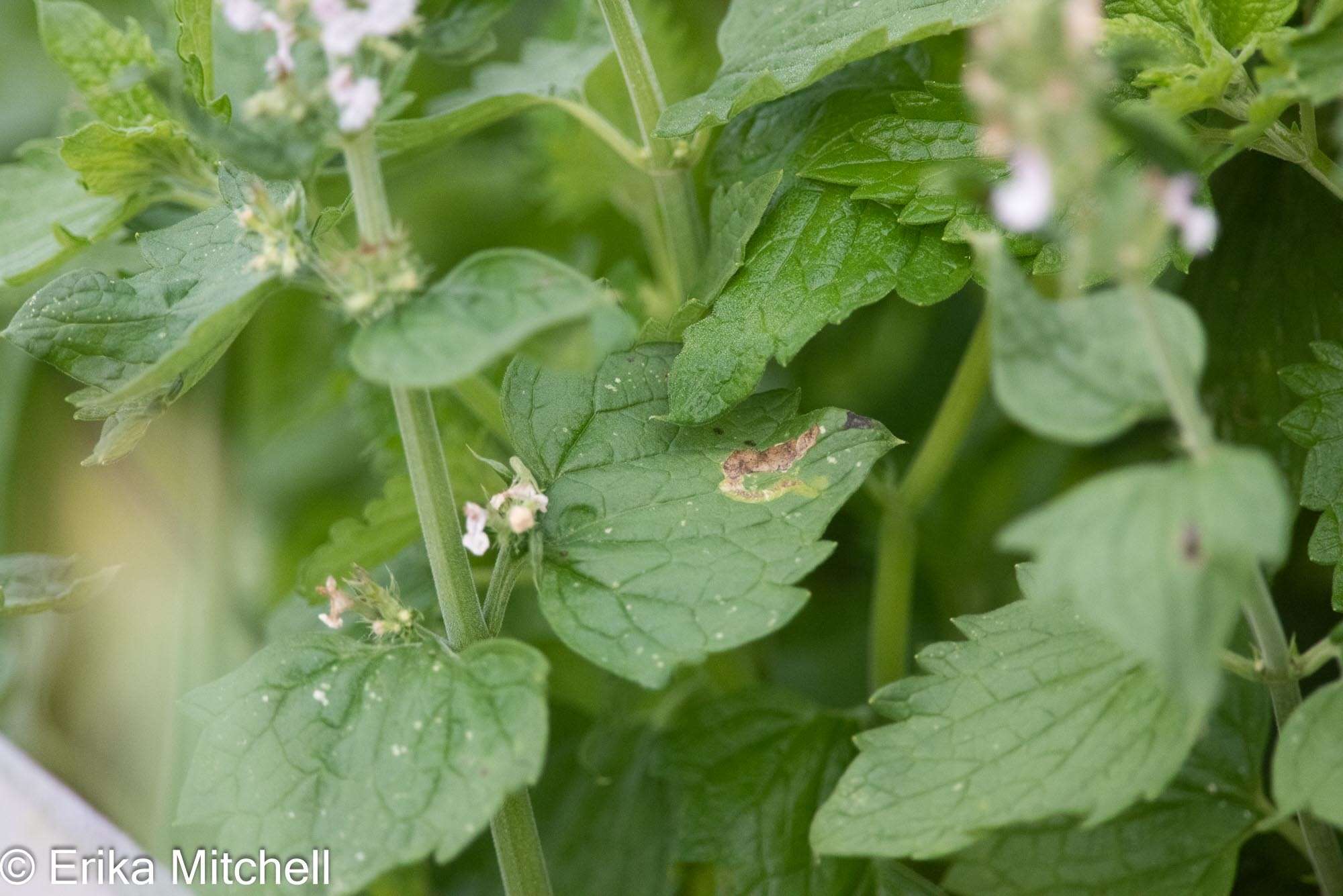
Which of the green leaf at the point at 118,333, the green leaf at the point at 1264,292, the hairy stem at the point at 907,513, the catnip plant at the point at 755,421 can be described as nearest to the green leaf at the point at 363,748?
the catnip plant at the point at 755,421

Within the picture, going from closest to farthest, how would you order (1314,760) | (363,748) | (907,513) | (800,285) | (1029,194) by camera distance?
1. (1029,194)
2. (1314,760)
3. (363,748)
4. (800,285)
5. (907,513)

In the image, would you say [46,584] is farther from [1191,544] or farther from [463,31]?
[1191,544]

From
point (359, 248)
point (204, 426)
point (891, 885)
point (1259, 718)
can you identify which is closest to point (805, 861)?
point (891, 885)

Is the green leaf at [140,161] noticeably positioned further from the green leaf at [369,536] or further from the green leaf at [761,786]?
the green leaf at [761,786]

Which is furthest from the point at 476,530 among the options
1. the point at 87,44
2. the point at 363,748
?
the point at 87,44

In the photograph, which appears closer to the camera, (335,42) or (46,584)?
(335,42)

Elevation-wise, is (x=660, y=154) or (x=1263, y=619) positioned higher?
(x=660, y=154)

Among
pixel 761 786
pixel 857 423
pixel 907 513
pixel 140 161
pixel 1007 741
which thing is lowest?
pixel 761 786

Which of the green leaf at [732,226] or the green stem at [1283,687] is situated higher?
the green leaf at [732,226]
